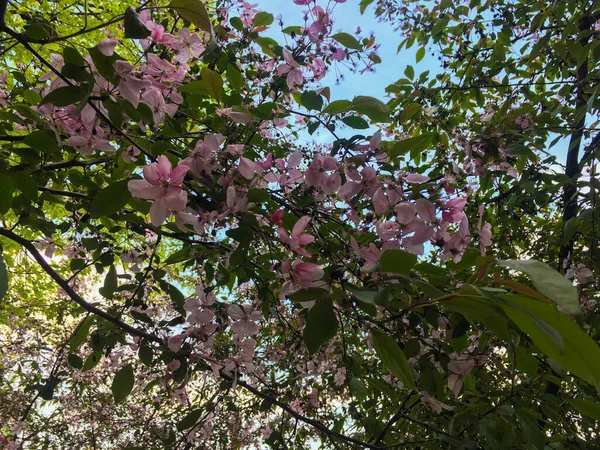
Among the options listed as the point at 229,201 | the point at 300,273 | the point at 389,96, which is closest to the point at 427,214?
the point at 300,273

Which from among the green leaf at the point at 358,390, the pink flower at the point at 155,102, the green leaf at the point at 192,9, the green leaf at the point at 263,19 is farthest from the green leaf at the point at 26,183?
the green leaf at the point at 358,390

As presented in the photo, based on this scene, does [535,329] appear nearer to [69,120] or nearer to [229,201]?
[229,201]

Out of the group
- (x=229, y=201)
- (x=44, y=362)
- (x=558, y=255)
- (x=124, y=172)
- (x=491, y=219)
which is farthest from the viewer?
(x=44, y=362)

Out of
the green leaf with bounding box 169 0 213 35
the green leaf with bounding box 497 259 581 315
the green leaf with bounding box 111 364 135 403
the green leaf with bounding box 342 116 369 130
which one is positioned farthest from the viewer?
the green leaf with bounding box 111 364 135 403

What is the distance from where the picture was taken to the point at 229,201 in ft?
2.95

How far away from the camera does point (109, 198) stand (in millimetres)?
804

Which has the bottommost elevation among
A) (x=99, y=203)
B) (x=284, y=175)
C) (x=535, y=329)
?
(x=535, y=329)

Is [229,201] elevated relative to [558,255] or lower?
lower

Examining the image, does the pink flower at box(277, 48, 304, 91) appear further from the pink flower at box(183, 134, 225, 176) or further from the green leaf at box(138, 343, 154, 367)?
the green leaf at box(138, 343, 154, 367)

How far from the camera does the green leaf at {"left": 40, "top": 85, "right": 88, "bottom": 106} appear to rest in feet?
2.43

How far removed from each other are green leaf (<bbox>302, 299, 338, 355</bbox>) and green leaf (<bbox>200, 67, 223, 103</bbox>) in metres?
0.58

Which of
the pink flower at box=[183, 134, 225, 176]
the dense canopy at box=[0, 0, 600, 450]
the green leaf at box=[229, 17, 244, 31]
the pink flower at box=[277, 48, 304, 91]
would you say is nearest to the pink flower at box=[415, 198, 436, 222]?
the dense canopy at box=[0, 0, 600, 450]

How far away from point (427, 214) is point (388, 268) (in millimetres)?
394

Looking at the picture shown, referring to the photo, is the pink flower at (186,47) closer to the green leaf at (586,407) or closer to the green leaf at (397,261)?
the green leaf at (397,261)
